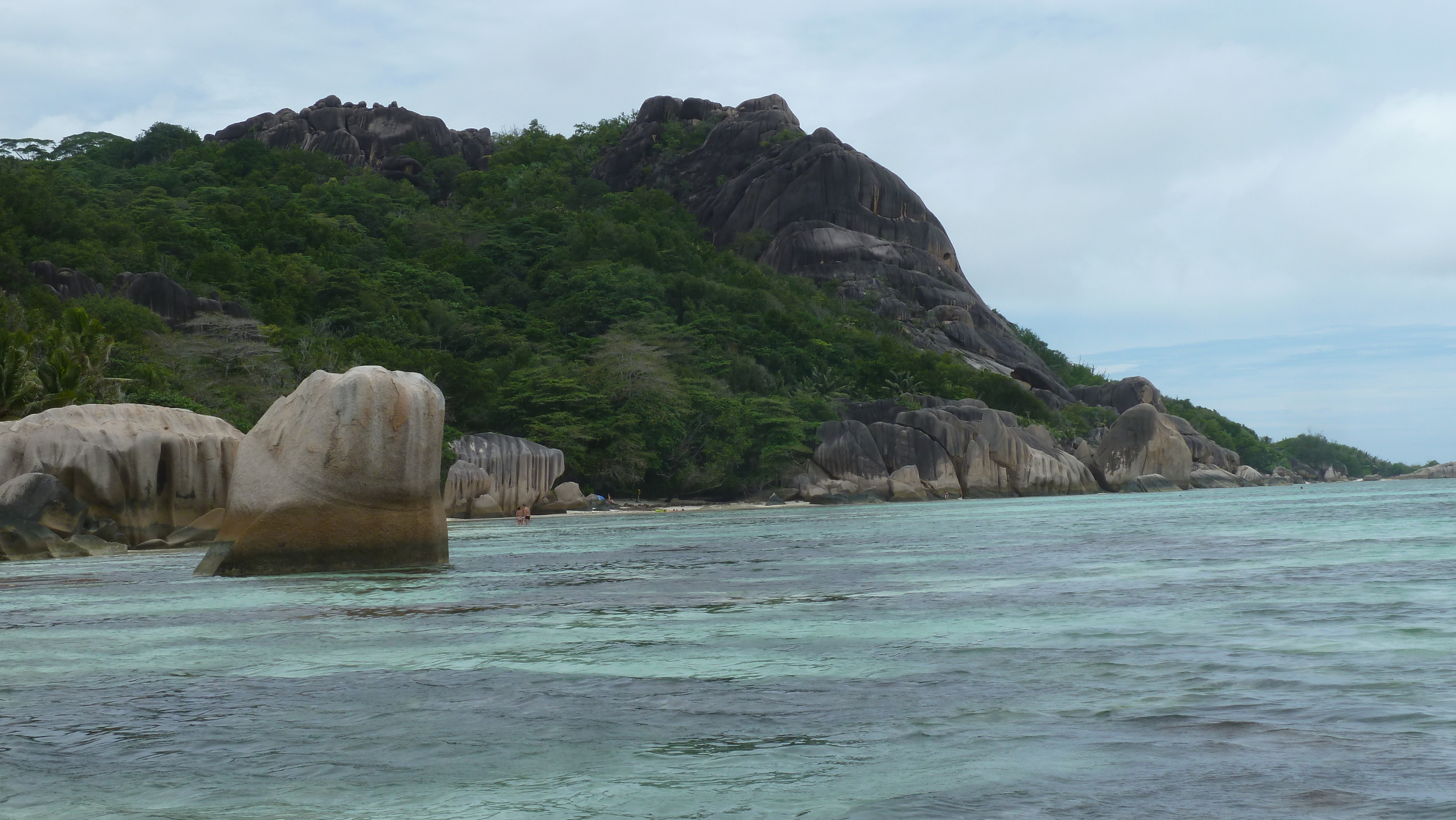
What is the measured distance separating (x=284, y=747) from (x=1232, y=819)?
10.2 ft

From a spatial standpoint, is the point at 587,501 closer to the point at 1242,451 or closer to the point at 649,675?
the point at 649,675

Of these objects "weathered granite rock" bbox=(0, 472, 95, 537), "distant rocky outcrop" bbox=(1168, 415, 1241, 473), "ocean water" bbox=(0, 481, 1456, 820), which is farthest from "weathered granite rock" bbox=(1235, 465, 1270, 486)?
"weathered granite rock" bbox=(0, 472, 95, 537)

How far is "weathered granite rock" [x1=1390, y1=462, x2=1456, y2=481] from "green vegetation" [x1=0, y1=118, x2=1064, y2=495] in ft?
133

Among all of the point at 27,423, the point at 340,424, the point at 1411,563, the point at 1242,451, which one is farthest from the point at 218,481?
the point at 1242,451

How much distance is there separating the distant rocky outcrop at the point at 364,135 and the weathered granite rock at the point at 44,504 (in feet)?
245

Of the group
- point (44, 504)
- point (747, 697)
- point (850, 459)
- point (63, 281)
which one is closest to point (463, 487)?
point (44, 504)

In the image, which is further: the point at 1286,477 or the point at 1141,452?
the point at 1286,477

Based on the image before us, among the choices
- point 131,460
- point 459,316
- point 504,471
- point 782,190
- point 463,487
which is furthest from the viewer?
point 782,190

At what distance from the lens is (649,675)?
558 cm

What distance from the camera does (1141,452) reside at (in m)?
57.8

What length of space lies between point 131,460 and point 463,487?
15.4 metres

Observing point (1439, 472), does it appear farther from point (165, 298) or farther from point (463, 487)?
point (165, 298)

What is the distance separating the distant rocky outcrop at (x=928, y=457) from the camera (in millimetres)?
48188

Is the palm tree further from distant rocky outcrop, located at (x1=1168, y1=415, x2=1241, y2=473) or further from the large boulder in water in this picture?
distant rocky outcrop, located at (x1=1168, y1=415, x2=1241, y2=473)
